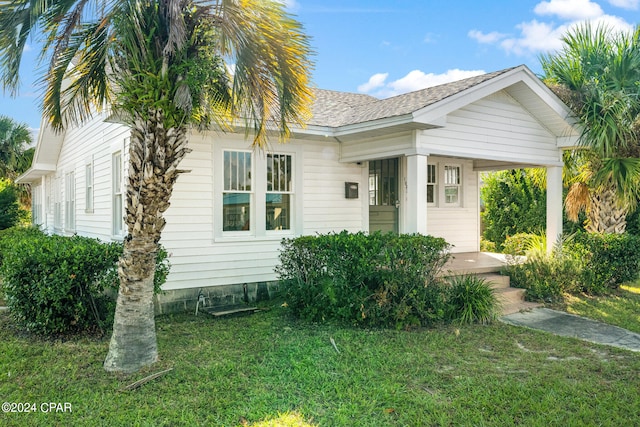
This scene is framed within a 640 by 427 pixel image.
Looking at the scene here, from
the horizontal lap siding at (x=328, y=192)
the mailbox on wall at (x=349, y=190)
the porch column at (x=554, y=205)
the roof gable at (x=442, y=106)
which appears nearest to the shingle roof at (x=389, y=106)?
the roof gable at (x=442, y=106)

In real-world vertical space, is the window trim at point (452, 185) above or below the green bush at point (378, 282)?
above

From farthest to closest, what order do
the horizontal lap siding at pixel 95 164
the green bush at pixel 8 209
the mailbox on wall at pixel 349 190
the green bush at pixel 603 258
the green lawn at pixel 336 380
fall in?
the green bush at pixel 8 209 → the mailbox on wall at pixel 349 190 → the green bush at pixel 603 258 → the horizontal lap siding at pixel 95 164 → the green lawn at pixel 336 380

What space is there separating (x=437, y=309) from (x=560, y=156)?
5.61 meters

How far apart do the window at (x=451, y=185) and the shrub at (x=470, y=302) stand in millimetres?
4548

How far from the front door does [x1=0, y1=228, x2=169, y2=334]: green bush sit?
5.75 m

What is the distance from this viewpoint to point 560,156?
10102 mm

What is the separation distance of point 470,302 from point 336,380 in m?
3.20

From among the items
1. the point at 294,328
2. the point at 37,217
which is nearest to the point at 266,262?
the point at 294,328

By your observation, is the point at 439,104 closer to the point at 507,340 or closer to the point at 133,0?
the point at 507,340

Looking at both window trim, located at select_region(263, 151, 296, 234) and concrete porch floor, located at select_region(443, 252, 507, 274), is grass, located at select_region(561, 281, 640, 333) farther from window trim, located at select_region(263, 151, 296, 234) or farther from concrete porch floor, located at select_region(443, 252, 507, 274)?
window trim, located at select_region(263, 151, 296, 234)

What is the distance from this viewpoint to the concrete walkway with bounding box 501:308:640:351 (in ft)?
20.6

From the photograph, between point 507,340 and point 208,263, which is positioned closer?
point 507,340

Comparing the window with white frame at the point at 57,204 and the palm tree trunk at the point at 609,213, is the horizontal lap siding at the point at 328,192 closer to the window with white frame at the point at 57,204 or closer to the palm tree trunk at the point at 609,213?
the palm tree trunk at the point at 609,213

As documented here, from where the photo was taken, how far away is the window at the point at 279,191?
8.67 metres
